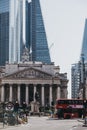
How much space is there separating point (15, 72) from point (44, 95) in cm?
1430

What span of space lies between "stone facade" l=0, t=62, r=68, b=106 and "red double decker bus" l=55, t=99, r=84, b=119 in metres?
92.6

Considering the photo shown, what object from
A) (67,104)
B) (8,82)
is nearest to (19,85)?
(8,82)

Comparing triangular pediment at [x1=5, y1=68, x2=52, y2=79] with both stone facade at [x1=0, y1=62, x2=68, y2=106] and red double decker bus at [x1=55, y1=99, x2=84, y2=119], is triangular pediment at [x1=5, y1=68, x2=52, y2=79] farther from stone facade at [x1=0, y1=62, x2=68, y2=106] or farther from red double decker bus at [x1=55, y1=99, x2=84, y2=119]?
red double decker bus at [x1=55, y1=99, x2=84, y2=119]

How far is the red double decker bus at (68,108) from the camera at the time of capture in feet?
285

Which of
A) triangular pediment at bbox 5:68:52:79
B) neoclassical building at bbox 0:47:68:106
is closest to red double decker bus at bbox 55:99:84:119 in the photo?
neoclassical building at bbox 0:47:68:106

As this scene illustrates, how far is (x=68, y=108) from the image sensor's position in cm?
8725

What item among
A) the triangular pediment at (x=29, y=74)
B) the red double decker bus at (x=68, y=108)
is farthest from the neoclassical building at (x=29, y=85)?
the red double decker bus at (x=68, y=108)

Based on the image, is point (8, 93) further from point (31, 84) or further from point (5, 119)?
point (5, 119)

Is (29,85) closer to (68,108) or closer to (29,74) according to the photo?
(29,74)

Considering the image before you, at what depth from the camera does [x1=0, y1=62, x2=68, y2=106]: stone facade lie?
18825 centimetres

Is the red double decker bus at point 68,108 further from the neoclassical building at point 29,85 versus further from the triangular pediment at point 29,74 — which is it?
the triangular pediment at point 29,74

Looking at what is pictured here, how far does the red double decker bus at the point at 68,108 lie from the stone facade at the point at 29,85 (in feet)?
304

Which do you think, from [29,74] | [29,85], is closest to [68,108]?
[29,74]

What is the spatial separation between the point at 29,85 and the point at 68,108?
103330 millimetres
